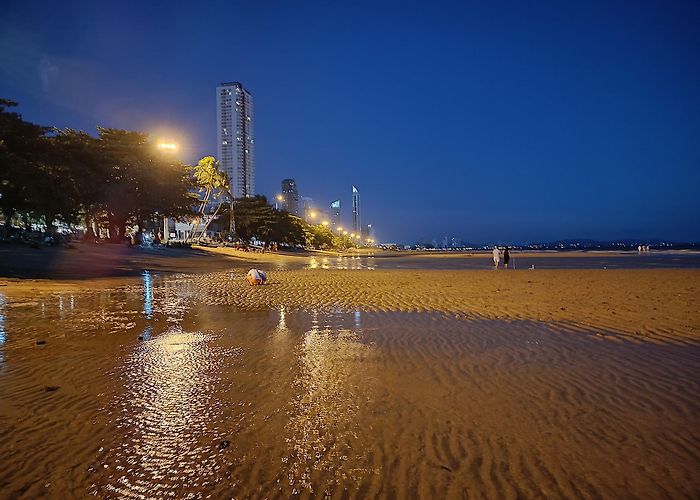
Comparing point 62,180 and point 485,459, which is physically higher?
point 62,180

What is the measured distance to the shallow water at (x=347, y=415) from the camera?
3389mm

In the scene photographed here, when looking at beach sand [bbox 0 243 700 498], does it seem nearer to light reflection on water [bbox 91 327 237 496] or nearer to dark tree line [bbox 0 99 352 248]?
light reflection on water [bbox 91 327 237 496]

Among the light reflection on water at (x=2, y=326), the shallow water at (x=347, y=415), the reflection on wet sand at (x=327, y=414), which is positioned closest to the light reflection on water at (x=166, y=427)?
the shallow water at (x=347, y=415)

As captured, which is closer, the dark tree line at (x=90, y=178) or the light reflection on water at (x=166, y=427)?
the light reflection on water at (x=166, y=427)

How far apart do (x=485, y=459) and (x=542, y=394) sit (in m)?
2.07

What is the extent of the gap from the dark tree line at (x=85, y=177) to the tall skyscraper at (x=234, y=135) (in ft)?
307

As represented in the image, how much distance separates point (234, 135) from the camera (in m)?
143

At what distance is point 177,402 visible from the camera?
512cm

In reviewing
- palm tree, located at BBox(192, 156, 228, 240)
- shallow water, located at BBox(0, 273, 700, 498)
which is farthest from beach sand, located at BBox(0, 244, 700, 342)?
palm tree, located at BBox(192, 156, 228, 240)

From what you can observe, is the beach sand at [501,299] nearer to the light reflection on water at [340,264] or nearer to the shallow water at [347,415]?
the shallow water at [347,415]

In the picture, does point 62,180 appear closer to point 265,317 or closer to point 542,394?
point 265,317

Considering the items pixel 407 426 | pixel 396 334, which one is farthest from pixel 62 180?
pixel 407 426

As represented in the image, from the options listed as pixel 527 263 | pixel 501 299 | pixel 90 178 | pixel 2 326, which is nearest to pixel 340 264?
pixel 527 263

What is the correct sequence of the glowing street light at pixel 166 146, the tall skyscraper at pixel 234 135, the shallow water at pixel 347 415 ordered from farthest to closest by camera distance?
the tall skyscraper at pixel 234 135
the glowing street light at pixel 166 146
the shallow water at pixel 347 415
